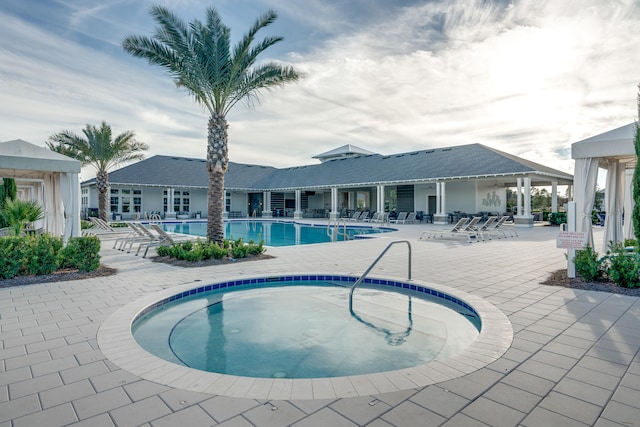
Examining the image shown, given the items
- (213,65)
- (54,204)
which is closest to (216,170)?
(213,65)

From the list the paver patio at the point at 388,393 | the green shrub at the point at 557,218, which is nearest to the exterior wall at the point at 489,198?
the green shrub at the point at 557,218

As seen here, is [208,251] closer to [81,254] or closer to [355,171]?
[81,254]

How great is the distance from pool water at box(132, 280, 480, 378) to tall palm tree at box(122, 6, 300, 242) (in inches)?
182

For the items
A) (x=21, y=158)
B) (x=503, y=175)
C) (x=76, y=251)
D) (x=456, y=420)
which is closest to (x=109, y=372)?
(x=456, y=420)

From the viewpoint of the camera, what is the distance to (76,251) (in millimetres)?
6949

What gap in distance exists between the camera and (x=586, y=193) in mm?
6797

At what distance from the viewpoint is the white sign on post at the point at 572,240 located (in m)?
6.01

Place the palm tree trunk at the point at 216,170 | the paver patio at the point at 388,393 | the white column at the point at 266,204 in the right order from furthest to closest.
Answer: the white column at the point at 266,204, the palm tree trunk at the point at 216,170, the paver patio at the point at 388,393

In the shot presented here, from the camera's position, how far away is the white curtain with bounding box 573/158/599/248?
679 centimetres

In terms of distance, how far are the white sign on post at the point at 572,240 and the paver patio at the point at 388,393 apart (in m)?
0.96

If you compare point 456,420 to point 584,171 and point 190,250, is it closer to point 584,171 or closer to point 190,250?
point 584,171

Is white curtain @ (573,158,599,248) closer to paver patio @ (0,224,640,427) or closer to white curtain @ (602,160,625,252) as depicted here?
white curtain @ (602,160,625,252)

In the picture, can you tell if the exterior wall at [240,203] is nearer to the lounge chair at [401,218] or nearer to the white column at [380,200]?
the white column at [380,200]

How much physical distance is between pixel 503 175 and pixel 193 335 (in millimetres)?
18678
